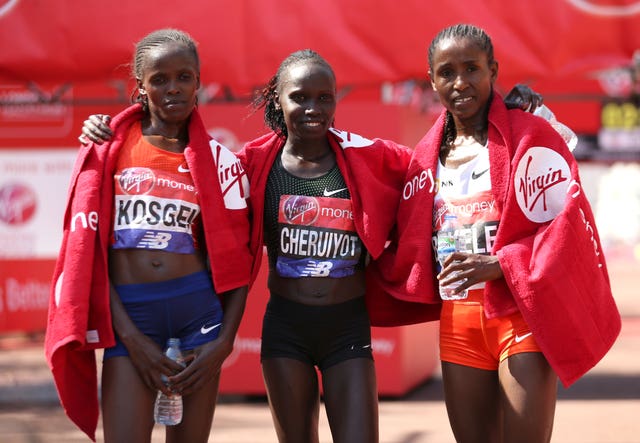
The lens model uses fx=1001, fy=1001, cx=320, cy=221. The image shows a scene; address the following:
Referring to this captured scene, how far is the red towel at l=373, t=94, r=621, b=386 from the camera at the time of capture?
12.7ft

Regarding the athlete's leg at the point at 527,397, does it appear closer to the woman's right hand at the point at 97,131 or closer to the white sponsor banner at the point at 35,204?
the woman's right hand at the point at 97,131

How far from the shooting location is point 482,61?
409cm

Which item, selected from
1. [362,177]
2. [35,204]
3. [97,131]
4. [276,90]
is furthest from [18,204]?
[362,177]

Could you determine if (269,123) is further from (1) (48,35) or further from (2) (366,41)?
(1) (48,35)

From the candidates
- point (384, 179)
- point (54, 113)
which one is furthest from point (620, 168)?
point (384, 179)

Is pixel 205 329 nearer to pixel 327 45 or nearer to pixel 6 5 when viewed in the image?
pixel 327 45

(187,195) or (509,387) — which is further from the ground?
(187,195)

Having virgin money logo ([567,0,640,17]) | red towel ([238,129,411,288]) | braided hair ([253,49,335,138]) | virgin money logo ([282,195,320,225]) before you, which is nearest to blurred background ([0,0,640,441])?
virgin money logo ([567,0,640,17])

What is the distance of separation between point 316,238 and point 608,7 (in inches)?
150

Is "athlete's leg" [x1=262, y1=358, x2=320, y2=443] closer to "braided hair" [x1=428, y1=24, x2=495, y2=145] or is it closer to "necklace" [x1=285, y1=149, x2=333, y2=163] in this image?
"necklace" [x1=285, y1=149, x2=333, y2=163]

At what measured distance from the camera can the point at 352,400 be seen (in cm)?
400

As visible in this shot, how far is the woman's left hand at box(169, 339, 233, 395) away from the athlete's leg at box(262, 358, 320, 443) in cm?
28

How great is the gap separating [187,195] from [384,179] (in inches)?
37.1

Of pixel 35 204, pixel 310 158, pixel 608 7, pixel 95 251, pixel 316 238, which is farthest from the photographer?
pixel 35 204
